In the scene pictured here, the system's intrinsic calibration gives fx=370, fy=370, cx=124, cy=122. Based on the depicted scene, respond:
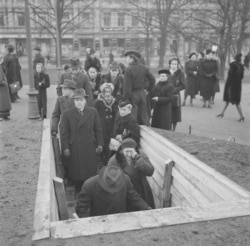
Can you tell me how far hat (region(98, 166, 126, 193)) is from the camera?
3617mm

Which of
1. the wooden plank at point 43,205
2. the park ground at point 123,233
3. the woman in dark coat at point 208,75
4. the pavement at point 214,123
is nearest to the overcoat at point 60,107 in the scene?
the park ground at point 123,233

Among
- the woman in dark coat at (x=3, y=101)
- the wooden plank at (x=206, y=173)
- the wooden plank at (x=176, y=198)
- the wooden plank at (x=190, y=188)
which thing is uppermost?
the woman in dark coat at (x=3, y=101)

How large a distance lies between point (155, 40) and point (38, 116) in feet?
159

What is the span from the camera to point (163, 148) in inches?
205

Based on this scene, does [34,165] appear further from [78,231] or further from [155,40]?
[155,40]

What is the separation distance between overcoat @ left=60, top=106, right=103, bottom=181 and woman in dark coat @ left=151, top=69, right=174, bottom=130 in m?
1.81

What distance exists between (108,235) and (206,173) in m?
1.60

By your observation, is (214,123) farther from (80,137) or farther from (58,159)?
(80,137)

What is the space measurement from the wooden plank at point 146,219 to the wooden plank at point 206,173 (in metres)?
0.29

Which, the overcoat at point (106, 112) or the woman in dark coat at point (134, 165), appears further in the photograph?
the overcoat at point (106, 112)

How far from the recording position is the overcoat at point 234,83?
1001 centimetres

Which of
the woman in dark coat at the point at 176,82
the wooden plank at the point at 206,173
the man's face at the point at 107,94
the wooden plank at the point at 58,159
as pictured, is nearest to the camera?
the wooden plank at the point at 206,173

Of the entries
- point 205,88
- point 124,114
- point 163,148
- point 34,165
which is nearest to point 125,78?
point 124,114

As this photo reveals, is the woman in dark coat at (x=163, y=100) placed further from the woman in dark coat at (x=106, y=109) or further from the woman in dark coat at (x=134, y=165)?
the woman in dark coat at (x=134, y=165)
